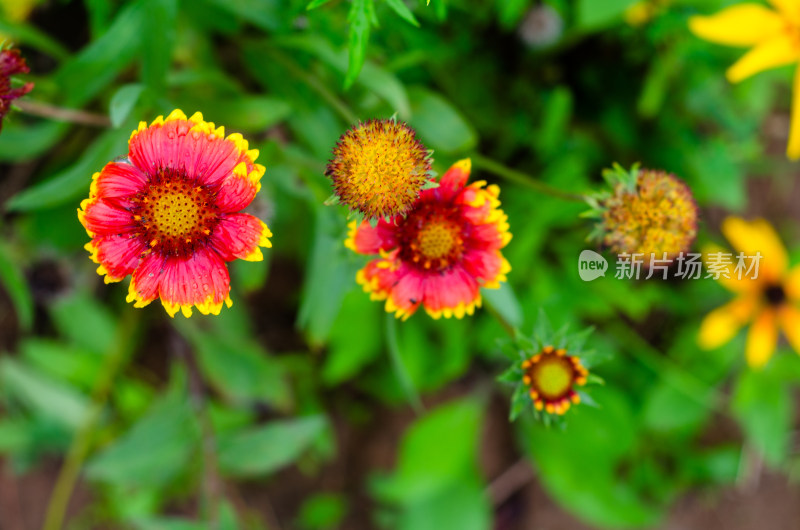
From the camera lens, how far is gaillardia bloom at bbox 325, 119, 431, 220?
2.63 ft

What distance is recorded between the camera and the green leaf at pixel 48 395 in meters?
1.93

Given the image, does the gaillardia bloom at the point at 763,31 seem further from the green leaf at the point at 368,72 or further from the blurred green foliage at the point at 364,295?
the green leaf at the point at 368,72

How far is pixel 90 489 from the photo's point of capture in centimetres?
223

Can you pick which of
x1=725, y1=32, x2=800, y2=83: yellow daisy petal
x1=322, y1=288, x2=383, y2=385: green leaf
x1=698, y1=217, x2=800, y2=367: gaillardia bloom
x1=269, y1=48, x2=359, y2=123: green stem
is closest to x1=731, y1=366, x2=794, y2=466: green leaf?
x1=698, y1=217, x2=800, y2=367: gaillardia bloom

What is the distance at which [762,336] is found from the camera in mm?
1719

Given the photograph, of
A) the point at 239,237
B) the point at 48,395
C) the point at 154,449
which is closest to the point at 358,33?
the point at 239,237

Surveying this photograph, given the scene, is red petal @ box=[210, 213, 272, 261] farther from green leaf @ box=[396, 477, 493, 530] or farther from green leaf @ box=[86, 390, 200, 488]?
green leaf @ box=[396, 477, 493, 530]

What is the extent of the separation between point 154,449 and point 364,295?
63 cm

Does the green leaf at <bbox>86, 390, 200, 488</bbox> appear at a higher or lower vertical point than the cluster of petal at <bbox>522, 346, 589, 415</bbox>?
lower

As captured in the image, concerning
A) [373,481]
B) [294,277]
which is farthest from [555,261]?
[373,481]

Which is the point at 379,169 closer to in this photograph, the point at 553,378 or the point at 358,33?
the point at 358,33

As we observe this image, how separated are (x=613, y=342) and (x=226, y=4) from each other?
1381 mm

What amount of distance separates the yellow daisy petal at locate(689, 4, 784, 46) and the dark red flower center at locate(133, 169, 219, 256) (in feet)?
3.61

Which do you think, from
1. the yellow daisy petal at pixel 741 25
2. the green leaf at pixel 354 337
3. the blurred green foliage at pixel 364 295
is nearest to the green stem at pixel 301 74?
the blurred green foliage at pixel 364 295
